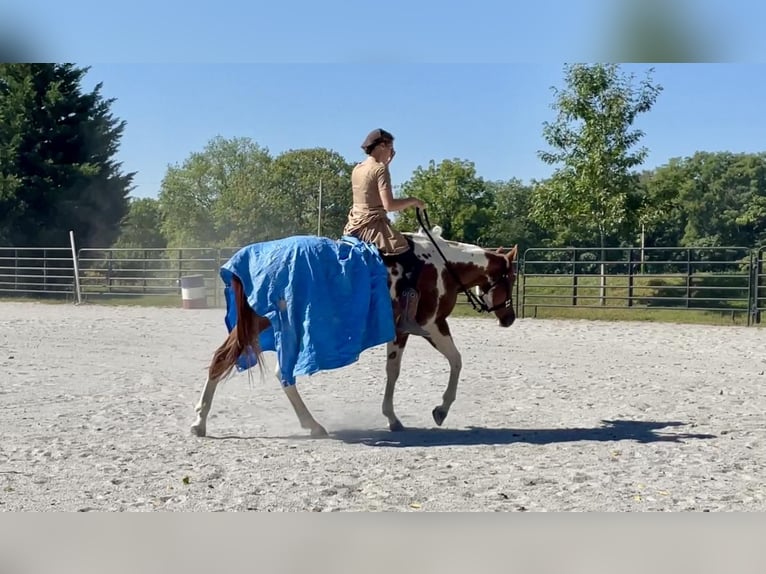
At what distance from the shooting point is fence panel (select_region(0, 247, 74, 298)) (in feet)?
66.1

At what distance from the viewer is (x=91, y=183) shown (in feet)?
66.5

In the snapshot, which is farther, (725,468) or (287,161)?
(287,161)

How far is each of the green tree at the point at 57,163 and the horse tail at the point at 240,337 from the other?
13.1m

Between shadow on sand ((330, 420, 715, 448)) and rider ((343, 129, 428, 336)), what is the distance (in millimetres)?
723

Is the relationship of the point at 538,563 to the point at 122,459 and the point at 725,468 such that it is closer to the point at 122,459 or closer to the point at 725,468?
the point at 725,468

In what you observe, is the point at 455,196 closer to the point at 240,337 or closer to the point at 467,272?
the point at 467,272

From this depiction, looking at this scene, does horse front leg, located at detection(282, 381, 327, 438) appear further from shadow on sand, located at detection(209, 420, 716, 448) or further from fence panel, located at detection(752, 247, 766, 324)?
fence panel, located at detection(752, 247, 766, 324)

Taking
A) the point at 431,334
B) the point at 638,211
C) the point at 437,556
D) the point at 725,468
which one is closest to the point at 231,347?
the point at 431,334

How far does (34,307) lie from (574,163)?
11.7 meters

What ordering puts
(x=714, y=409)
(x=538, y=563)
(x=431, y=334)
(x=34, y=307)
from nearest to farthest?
(x=538, y=563), (x=431, y=334), (x=714, y=409), (x=34, y=307)

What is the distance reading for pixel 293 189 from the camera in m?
16.0

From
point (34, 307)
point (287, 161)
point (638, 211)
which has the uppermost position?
point (287, 161)

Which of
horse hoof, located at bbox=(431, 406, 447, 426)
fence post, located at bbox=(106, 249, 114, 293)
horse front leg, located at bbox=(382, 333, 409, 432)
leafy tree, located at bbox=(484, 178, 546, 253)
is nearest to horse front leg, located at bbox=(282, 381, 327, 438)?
horse front leg, located at bbox=(382, 333, 409, 432)

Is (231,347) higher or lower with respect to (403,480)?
higher
